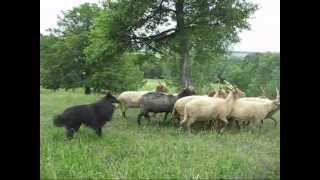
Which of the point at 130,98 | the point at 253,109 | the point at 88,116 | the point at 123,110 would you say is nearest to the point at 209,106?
the point at 253,109

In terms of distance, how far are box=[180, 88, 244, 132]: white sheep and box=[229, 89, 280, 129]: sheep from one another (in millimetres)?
140

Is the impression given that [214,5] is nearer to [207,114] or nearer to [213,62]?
[213,62]

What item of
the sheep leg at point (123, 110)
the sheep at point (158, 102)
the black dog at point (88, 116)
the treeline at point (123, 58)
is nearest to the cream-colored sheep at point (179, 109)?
the sheep at point (158, 102)

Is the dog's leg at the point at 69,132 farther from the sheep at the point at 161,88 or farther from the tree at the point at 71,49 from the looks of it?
the sheep at the point at 161,88

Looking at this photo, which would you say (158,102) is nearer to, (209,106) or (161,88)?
(161,88)

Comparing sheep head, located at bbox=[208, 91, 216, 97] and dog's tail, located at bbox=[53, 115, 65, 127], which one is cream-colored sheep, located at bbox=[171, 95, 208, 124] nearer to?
sheep head, located at bbox=[208, 91, 216, 97]

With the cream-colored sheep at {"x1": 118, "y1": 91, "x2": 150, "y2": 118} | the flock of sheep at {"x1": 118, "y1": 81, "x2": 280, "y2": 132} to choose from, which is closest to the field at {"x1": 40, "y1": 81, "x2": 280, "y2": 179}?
the cream-colored sheep at {"x1": 118, "y1": 91, "x2": 150, "y2": 118}

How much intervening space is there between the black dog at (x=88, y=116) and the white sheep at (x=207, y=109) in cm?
120

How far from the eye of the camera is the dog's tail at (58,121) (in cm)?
588

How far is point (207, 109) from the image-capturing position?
7.03 m

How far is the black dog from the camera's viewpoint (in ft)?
19.5

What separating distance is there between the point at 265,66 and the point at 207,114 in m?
1.21

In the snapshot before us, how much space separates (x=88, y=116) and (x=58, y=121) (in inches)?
17.5

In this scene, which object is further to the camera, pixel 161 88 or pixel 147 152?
pixel 161 88
